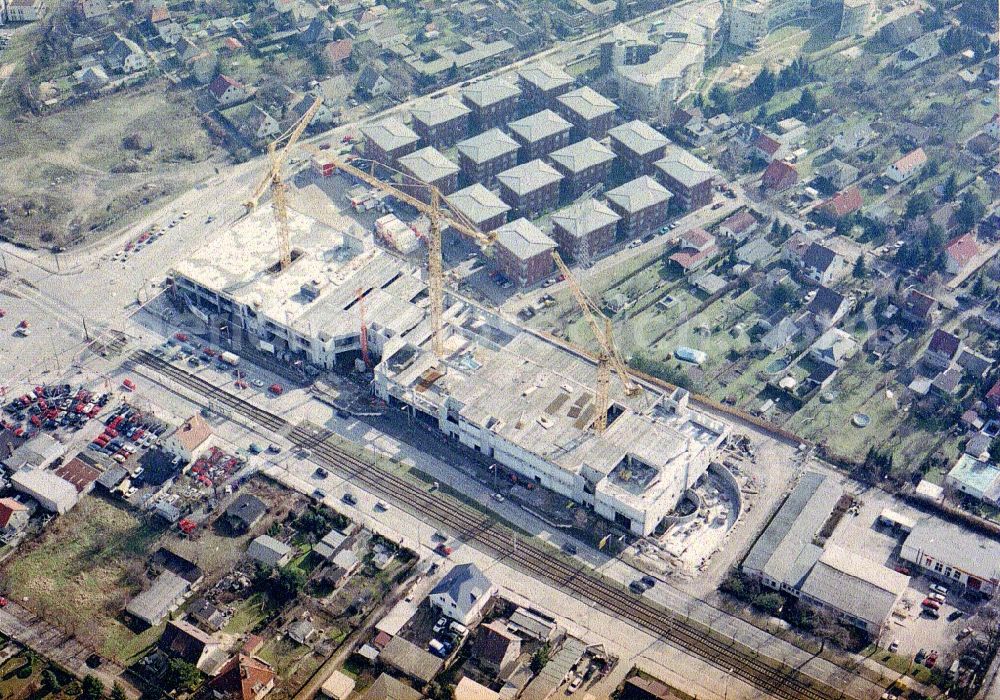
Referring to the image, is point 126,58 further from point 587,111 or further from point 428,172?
point 587,111

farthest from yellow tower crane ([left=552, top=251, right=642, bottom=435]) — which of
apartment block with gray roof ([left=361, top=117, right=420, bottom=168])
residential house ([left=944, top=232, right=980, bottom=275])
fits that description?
apartment block with gray roof ([left=361, top=117, right=420, bottom=168])

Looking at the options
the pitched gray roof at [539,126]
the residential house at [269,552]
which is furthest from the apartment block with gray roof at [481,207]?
the residential house at [269,552]

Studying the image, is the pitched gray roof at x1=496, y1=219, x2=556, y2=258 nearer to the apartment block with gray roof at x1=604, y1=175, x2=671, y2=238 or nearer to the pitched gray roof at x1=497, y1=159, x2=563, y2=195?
the pitched gray roof at x1=497, y1=159, x2=563, y2=195

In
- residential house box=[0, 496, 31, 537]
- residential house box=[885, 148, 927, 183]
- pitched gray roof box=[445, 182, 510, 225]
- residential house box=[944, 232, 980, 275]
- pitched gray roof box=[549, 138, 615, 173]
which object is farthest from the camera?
residential house box=[885, 148, 927, 183]

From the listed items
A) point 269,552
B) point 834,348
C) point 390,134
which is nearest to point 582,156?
point 390,134

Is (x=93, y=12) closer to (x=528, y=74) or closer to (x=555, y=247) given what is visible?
(x=528, y=74)

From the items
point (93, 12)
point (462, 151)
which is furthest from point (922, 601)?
point (93, 12)

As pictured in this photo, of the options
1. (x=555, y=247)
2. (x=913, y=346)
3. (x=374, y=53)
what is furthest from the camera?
(x=374, y=53)
